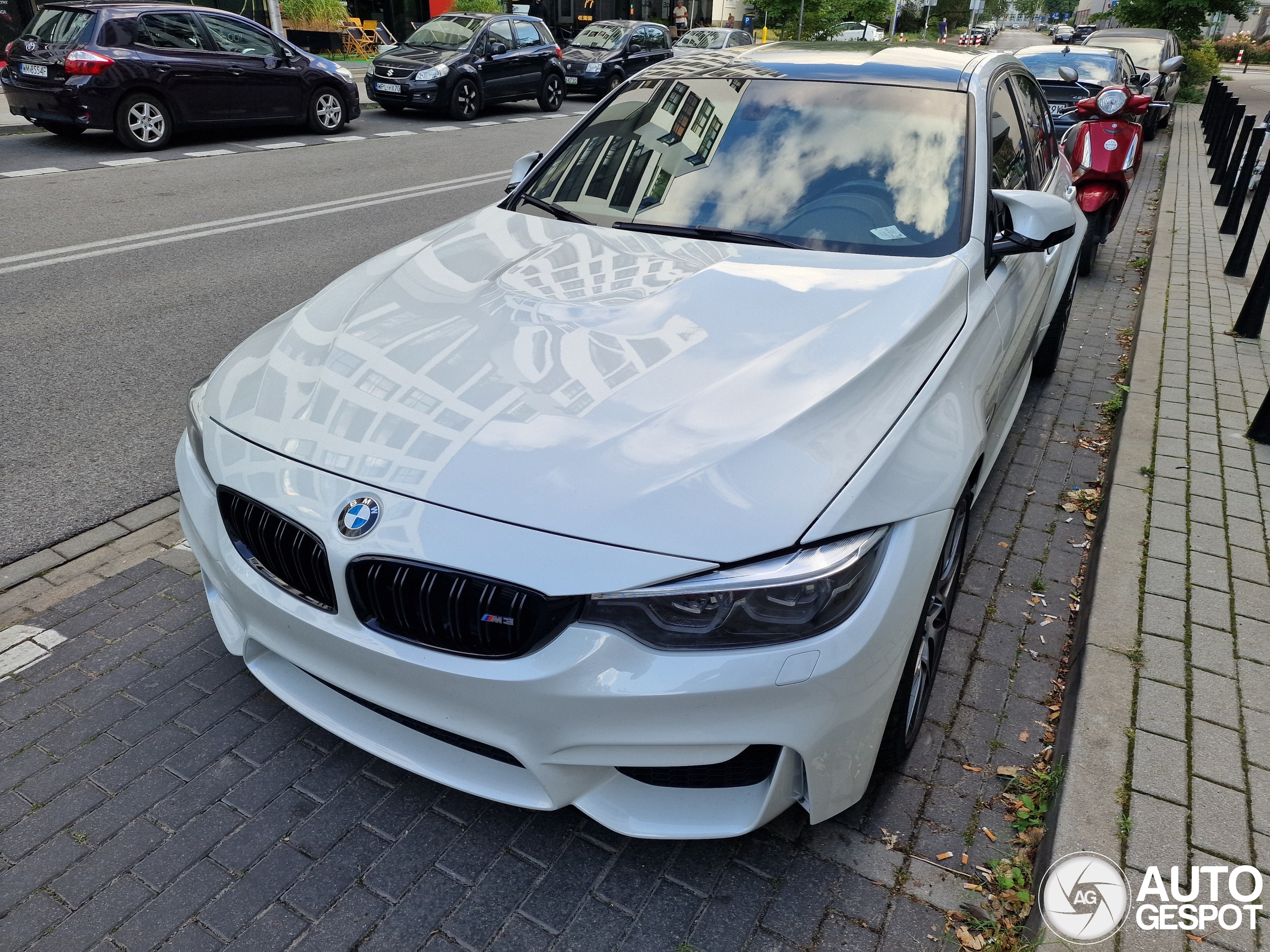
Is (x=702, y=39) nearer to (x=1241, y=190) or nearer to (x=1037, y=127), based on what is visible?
(x=1241, y=190)

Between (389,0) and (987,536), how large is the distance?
29519 millimetres

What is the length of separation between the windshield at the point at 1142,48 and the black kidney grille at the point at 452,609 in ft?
57.3

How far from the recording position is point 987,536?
3.92m

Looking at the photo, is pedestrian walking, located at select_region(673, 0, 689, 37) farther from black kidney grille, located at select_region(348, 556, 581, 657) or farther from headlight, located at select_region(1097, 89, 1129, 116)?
black kidney grille, located at select_region(348, 556, 581, 657)

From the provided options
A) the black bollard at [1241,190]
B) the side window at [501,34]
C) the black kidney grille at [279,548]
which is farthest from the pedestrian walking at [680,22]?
the black kidney grille at [279,548]

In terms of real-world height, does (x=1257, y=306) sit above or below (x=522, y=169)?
below

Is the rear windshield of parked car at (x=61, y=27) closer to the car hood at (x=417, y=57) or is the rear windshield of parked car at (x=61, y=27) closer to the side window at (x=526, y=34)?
the car hood at (x=417, y=57)

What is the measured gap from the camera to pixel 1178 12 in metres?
26.2

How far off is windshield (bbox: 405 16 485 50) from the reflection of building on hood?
628 inches

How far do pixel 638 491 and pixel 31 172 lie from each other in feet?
37.0

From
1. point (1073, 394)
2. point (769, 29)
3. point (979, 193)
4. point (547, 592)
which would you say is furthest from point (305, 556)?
point (769, 29)

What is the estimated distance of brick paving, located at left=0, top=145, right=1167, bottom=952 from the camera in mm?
2146

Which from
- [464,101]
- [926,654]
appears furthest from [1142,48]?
[926,654]

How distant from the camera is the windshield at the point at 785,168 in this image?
3109mm
